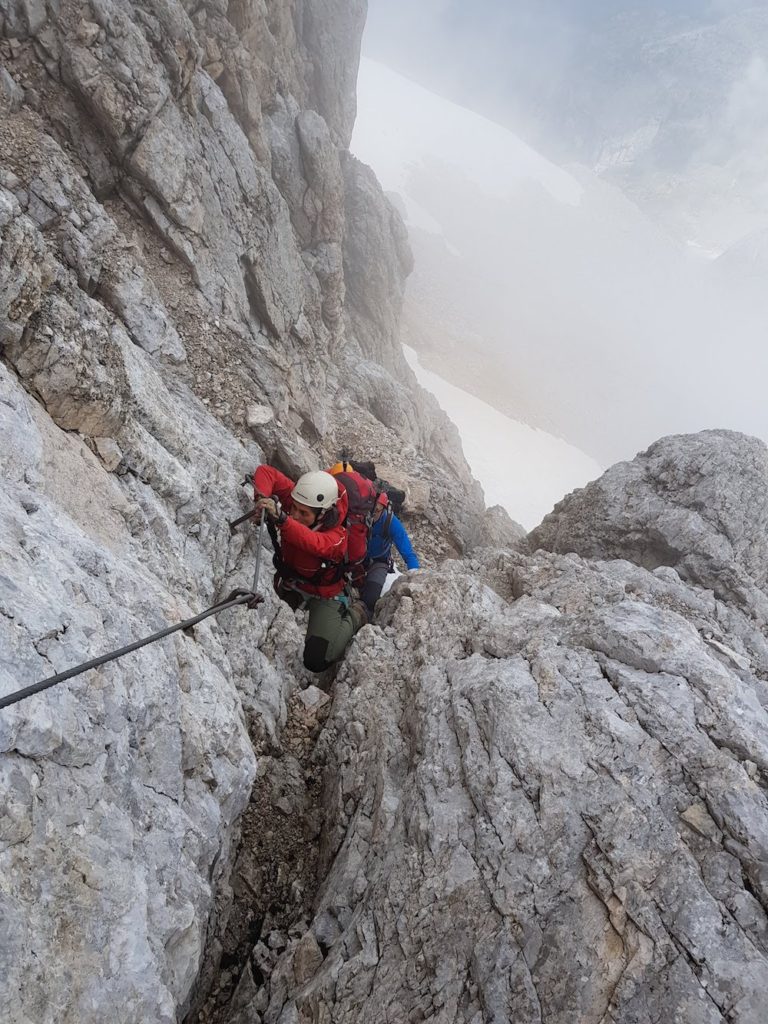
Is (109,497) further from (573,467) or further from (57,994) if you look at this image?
(573,467)

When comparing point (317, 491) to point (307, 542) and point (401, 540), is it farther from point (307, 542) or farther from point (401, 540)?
point (401, 540)

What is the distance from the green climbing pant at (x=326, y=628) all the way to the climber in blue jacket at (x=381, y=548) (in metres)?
0.89

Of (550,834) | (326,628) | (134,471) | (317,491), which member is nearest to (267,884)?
(550,834)

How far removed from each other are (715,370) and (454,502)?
97.6 m

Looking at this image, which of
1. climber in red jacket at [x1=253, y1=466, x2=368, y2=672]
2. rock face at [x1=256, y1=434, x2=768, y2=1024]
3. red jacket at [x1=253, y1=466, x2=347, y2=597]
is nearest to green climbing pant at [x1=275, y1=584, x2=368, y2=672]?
climber in red jacket at [x1=253, y1=466, x2=368, y2=672]

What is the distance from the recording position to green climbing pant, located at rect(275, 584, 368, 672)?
23.6 feet

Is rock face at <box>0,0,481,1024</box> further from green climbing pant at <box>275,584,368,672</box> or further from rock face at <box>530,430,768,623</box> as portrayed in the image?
rock face at <box>530,430,768,623</box>

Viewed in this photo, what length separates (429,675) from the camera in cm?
631

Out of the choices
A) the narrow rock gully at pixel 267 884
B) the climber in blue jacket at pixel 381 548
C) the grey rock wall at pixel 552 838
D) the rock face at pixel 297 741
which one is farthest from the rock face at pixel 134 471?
the climber in blue jacket at pixel 381 548

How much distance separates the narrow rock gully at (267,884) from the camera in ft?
14.3

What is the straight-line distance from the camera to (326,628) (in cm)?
733

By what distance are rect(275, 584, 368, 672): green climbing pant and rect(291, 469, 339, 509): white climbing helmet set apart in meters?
1.44

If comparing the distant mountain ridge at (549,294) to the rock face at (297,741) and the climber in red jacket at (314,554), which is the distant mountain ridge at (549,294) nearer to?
the rock face at (297,741)

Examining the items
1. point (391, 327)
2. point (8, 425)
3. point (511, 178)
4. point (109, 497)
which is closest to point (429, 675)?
point (109, 497)
